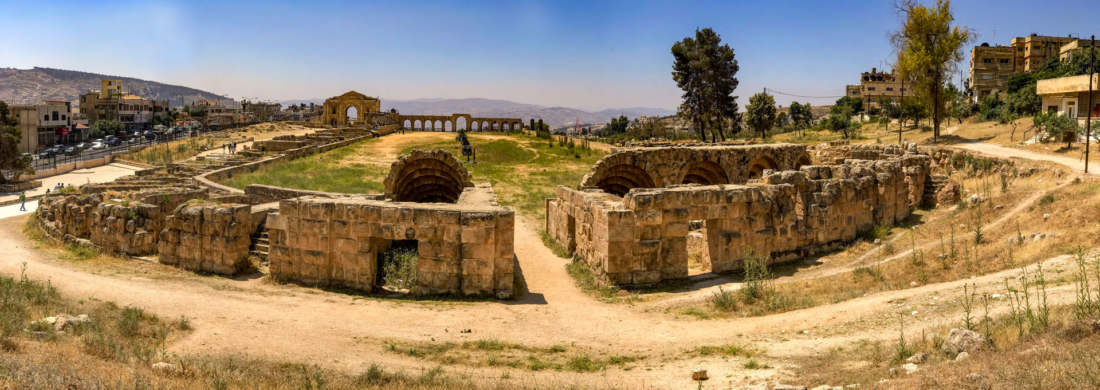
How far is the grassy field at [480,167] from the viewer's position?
95.0ft

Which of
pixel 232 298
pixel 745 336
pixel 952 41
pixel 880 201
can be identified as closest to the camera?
pixel 745 336

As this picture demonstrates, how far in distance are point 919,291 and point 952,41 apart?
27.6 m

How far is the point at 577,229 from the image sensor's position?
55.5ft

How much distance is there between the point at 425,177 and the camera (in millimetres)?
21875

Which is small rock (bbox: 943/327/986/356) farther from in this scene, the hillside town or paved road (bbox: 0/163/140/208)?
paved road (bbox: 0/163/140/208)

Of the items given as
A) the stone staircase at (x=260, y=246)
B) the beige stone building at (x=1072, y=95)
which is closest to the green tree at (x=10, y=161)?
the stone staircase at (x=260, y=246)

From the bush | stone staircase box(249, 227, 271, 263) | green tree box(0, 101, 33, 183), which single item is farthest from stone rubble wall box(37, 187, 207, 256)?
green tree box(0, 101, 33, 183)

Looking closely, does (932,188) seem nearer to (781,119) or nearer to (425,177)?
(425,177)

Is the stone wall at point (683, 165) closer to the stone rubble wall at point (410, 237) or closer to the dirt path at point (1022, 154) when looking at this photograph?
the dirt path at point (1022, 154)

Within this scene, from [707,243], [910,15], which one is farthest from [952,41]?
[707,243]

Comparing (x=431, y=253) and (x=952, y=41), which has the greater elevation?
(x=952, y=41)

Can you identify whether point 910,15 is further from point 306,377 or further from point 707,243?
point 306,377

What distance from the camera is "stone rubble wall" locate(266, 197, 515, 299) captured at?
517 inches

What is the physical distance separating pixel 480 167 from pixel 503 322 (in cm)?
2430
